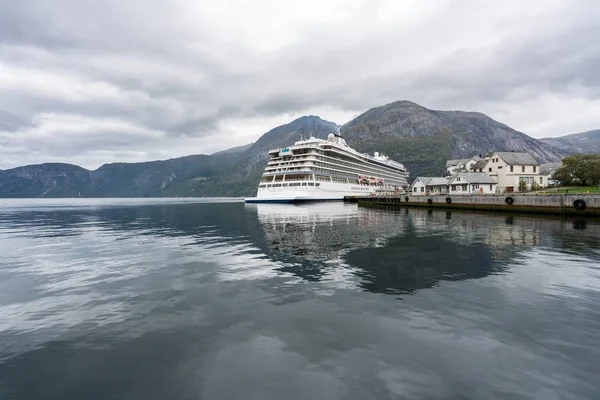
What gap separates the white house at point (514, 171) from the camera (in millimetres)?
69812

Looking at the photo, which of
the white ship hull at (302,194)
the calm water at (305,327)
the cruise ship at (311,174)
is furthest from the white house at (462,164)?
the calm water at (305,327)

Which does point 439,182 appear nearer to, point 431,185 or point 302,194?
point 431,185

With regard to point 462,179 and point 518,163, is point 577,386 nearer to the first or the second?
point 462,179

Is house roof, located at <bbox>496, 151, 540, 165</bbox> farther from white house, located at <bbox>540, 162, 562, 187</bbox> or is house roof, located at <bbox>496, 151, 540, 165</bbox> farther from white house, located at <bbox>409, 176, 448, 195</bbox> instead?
white house, located at <bbox>540, 162, 562, 187</bbox>

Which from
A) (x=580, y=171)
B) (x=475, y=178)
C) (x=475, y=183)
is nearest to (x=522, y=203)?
(x=475, y=183)

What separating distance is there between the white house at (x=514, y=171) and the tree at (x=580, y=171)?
16.8 ft

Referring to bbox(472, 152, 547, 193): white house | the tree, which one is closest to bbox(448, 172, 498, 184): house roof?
bbox(472, 152, 547, 193): white house

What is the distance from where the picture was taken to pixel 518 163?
2763 inches

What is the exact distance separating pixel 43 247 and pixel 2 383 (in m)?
21.3

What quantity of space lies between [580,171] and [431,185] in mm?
32743

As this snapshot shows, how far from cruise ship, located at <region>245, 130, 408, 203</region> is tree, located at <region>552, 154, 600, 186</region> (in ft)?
195

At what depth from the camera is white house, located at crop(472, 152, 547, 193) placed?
69.8 m

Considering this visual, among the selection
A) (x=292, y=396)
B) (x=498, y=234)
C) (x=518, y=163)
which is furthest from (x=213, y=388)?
(x=518, y=163)

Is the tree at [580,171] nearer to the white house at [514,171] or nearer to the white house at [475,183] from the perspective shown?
the white house at [514,171]
